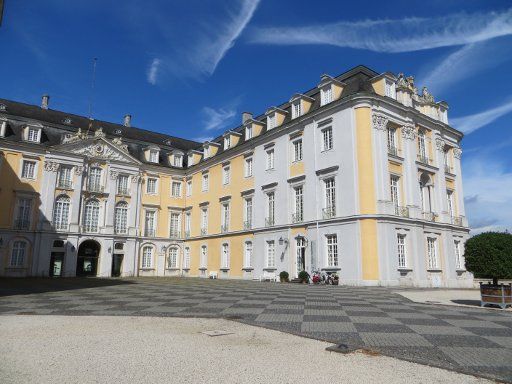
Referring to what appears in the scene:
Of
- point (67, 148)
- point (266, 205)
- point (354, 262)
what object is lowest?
point (354, 262)

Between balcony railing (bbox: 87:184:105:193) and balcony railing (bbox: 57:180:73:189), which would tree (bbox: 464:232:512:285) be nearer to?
balcony railing (bbox: 87:184:105:193)

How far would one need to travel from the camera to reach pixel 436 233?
1072 inches

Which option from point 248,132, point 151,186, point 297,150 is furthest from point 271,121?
point 151,186

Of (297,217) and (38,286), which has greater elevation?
(297,217)

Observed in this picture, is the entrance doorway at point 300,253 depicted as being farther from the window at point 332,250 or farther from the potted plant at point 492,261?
the potted plant at point 492,261

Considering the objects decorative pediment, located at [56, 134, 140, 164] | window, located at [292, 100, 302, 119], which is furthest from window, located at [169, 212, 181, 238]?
window, located at [292, 100, 302, 119]

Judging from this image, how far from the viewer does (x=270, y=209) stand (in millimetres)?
30594

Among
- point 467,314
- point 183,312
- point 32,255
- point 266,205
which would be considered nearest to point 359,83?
point 266,205

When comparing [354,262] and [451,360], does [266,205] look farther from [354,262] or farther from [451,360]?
[451,360]

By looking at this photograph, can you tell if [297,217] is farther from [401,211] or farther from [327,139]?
[401,211]

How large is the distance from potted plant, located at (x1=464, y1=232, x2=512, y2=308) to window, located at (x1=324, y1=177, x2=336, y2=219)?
42.3 feet

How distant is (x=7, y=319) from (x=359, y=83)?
2273cm

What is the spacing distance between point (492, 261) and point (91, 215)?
108 ft

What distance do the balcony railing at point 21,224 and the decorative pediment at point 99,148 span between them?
669cm
